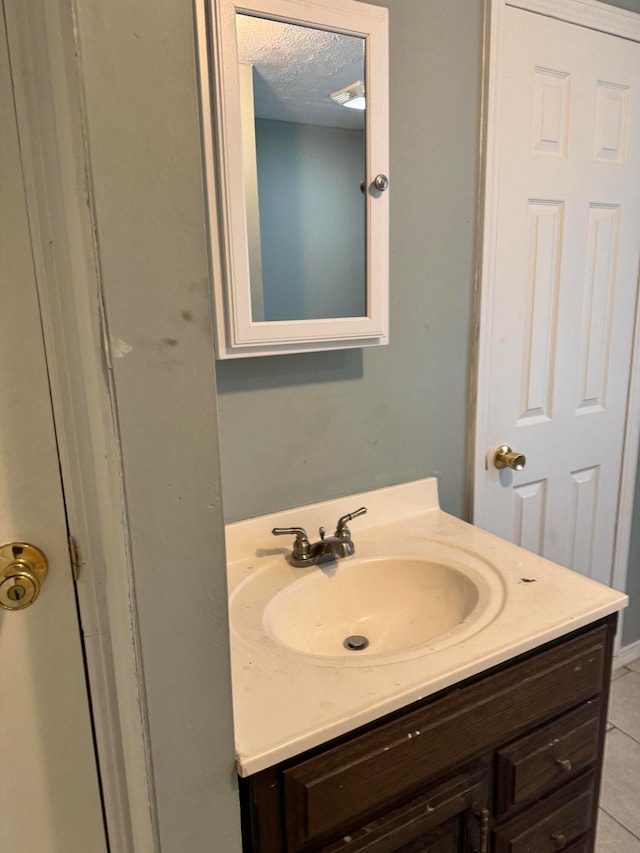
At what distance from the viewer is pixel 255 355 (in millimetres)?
1115

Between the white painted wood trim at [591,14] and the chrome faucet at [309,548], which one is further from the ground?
the white painted wood trim at [591,14]

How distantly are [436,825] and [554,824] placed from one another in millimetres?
336

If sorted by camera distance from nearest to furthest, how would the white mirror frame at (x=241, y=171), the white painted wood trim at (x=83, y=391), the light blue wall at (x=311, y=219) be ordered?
the white painted wood trim at (x=83, y=391)
the white mirror frame at (x=241, y=171)
the light blue wall at (x=311, y=219)

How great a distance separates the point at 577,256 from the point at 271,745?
144cm

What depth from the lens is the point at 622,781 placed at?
169 centimetres

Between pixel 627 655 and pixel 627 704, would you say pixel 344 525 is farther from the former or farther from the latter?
pixel 627 655

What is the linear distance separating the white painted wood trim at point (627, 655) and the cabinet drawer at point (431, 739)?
4.03 ft

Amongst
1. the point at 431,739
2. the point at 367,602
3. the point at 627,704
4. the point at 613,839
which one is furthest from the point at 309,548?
the point at 627,704

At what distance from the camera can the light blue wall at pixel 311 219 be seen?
1.12 metres

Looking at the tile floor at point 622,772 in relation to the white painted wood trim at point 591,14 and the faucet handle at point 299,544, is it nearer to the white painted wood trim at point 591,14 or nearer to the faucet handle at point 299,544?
the faucet handle at point 299,544

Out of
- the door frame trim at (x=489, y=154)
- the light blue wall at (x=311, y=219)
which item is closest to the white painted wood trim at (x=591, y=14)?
the door frame trim at (x=489, y=154)

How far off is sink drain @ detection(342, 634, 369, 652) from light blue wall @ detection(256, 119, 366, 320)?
2.10 feet

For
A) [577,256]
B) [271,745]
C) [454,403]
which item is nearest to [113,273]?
[271,745]

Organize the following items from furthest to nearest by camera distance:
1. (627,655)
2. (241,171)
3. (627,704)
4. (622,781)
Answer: (627,655), (627,704), (622,781), (241,171)
